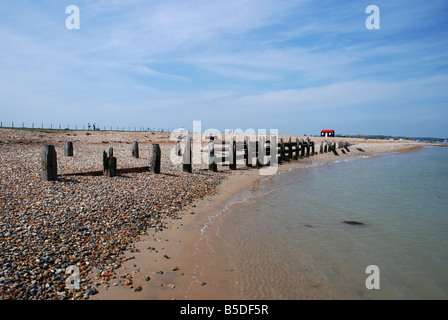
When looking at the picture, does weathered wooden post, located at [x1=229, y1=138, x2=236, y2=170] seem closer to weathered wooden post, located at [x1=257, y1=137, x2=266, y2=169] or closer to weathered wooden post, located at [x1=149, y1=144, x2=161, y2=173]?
weathered wooden post, located at [x1=257, y1=137, x2=266, y2=169]

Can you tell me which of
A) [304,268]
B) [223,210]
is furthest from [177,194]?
[304,268]

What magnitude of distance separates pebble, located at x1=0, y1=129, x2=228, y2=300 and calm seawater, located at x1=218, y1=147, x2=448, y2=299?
2.19 meters

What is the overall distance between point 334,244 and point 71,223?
20.2 feet

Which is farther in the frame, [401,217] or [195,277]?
[401,217]

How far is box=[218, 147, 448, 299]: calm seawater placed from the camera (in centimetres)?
498

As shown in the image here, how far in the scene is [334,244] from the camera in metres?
6.79

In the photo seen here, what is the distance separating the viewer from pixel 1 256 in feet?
15.0

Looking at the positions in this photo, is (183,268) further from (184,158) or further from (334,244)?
(184,158)

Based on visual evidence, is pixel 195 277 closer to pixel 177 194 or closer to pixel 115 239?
pixel 115 239

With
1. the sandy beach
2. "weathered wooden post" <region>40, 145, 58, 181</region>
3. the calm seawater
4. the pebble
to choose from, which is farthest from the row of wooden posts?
the calm seawater

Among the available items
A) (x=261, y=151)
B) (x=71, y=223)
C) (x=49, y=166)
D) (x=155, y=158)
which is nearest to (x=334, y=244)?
(x=71, y=223)

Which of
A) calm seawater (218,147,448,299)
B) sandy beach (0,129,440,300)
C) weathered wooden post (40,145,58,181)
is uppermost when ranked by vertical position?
weathered wooden post (40,145,58,181)

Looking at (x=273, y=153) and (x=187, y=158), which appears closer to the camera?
(x=187, y=158)
